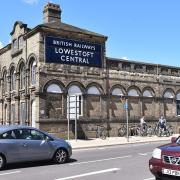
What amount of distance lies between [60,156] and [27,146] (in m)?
1.57

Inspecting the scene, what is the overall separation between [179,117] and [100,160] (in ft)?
75.5

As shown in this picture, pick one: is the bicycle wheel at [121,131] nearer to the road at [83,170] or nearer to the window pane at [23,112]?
the window pane at [23,112]

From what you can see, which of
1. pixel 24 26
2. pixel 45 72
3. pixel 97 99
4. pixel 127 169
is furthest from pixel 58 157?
pixel 24 26

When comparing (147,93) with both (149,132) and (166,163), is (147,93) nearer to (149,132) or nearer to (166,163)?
(149,132)

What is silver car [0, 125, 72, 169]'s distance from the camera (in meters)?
13.2

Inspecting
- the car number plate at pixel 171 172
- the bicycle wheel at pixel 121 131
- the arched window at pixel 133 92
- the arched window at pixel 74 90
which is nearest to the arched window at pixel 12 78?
the arched window at pixel 74 90

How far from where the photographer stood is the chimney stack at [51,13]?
32562 mm

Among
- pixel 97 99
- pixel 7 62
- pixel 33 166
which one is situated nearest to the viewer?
pixel 33 166

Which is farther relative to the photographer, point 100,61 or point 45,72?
point 100,61

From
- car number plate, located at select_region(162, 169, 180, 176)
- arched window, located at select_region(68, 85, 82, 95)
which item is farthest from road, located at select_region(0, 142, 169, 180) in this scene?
arched window, located at select_region(68, 85, 82, 95)

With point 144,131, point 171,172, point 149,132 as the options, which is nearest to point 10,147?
point 171,172

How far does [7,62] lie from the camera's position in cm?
3528

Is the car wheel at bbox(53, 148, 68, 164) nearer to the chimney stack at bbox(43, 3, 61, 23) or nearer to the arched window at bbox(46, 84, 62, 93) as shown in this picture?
the arched window at bbox(46, 84, 62, 93)

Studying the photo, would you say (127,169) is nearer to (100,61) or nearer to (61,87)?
(61,87)
